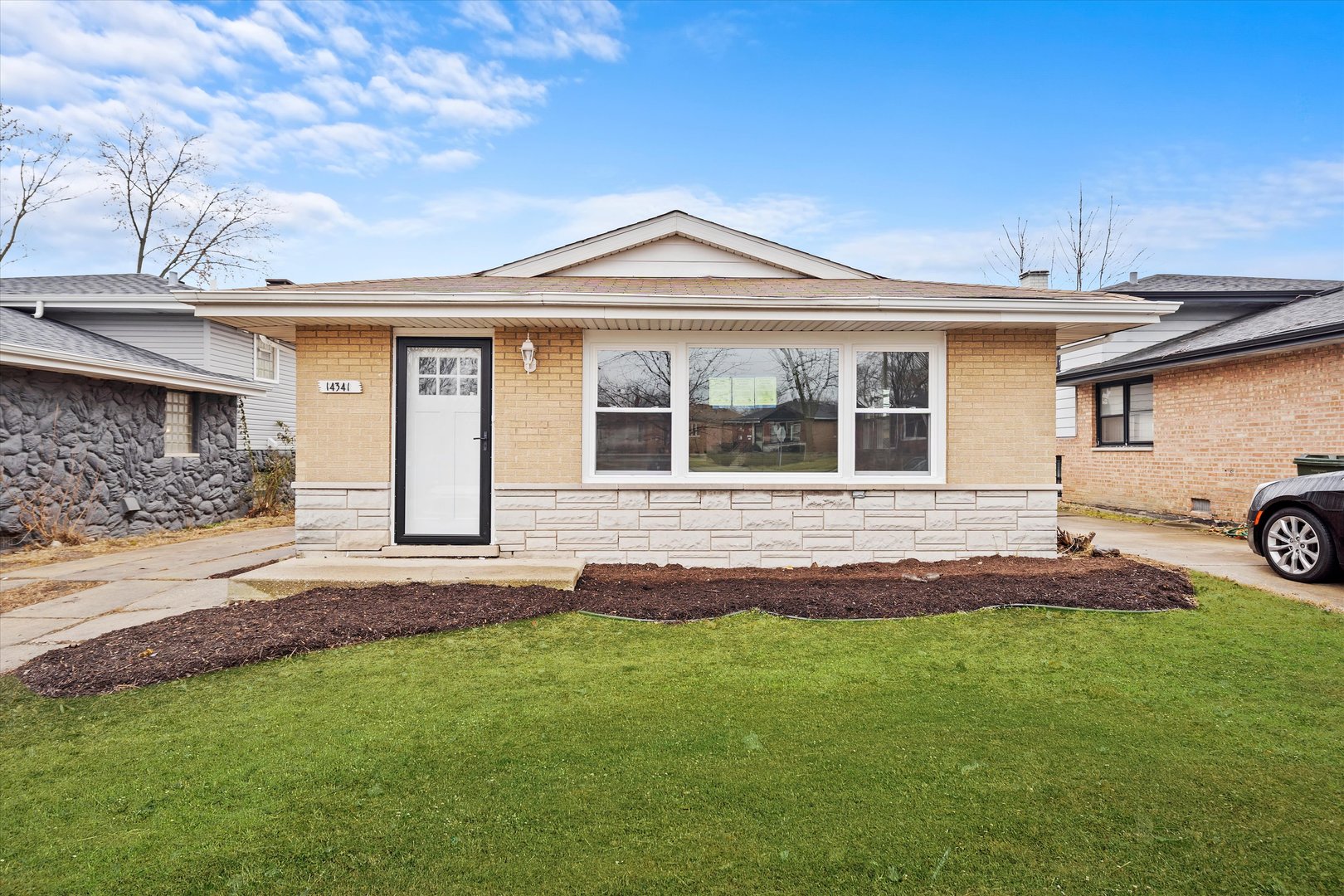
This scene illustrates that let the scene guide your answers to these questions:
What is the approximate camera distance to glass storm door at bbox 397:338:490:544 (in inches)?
285

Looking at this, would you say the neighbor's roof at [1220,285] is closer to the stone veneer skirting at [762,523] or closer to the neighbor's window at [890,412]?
the neighbor's window at [890,412]

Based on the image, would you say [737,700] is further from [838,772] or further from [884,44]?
[884,44]

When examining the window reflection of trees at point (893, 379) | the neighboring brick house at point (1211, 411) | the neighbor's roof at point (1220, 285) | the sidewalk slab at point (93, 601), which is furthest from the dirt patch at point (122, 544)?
the neighbor's roof at point (1220, 285)

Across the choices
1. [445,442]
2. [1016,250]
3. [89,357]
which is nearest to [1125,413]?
[445,442]

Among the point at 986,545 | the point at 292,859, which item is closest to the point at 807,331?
the point at 986,545

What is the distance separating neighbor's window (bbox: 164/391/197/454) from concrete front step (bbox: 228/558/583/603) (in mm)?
7711

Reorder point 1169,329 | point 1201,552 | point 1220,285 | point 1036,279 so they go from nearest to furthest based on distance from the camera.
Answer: point 1201,552 < point 1036,279 < point 1169,329 < point 1220,285

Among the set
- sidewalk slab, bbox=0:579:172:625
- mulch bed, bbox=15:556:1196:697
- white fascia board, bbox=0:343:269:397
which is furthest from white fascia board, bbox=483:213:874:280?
white fascia board, bbox=0:343:269:397

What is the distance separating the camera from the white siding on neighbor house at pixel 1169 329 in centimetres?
1357

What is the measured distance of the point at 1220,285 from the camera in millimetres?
14992

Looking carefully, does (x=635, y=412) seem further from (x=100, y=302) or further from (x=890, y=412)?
(x=100, y=302)

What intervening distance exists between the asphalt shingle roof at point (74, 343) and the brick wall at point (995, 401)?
1158 centimetres

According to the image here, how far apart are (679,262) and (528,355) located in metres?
2.74

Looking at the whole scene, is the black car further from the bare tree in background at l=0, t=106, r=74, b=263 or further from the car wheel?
the bare tree in background at l=0, t=106, r=74, b=263
